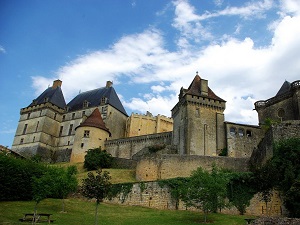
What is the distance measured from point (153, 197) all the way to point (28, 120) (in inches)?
1697

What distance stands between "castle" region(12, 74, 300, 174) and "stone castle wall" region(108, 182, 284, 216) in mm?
4106

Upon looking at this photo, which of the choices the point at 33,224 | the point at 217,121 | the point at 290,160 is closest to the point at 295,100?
the point at 217,121

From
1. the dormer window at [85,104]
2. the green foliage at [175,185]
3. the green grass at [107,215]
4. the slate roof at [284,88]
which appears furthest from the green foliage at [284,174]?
the dormer window at [85,104]

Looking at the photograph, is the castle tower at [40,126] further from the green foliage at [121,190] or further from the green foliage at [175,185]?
the green foliage at [175,185]

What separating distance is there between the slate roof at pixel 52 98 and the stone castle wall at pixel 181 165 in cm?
3720

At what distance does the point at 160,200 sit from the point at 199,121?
1629cm

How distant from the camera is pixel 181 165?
103 feet

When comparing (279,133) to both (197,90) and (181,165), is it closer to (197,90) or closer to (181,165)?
(181,165)

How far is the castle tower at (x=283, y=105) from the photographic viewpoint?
36.5 m

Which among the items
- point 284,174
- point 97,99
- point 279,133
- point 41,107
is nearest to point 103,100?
point 97,99

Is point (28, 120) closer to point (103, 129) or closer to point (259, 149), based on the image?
point (103, 129)

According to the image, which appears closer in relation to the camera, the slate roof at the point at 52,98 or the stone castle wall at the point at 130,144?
the stone castle wall at the point at 130,144

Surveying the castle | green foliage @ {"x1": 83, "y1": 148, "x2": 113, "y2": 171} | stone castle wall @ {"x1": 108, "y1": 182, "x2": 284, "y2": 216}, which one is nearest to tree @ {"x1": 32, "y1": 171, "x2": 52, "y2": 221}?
stone castle wall @ {"x1": 108, "y1": 182, "x2": 284, "y2": 216}

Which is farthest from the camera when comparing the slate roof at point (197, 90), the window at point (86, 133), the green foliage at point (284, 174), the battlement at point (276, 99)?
the window at point (86, 133)
